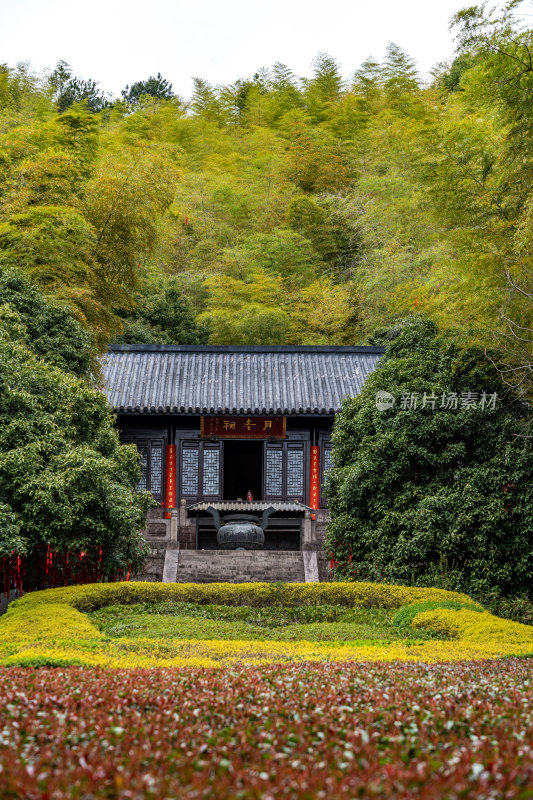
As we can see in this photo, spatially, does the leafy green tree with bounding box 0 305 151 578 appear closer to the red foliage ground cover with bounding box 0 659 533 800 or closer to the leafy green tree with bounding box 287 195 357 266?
the red foliage ground cover with bounding box 0 659 533 800

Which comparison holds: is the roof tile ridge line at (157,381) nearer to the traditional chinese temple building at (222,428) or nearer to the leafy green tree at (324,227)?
the traditional chinese temple building at (222,428)

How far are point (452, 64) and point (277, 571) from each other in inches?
915

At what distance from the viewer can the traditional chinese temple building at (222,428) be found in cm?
1620

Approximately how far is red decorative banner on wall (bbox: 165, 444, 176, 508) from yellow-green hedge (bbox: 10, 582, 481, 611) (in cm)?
665

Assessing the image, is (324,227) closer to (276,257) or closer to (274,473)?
(276,257)

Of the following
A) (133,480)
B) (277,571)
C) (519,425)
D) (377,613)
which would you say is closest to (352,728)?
(377,613)

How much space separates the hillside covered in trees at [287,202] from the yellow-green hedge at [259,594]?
342cm

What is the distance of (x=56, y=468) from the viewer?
9.03m

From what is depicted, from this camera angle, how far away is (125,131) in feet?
104

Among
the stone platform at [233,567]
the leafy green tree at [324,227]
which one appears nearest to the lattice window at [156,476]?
the stone platform at [233,567]

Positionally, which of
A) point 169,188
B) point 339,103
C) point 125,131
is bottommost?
point 169,188

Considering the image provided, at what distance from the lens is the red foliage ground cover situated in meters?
2.40

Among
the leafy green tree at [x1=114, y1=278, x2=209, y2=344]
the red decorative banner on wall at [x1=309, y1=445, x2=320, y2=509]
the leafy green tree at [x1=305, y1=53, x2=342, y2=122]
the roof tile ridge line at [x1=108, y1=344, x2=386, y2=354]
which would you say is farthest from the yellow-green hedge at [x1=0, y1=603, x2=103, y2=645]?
the leafy green tree at [x1=305, y1=53, x2=342, y2=122]

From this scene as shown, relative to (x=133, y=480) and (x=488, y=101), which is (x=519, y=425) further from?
(x=133, y=480)
